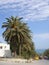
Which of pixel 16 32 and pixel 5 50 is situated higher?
pixel 16 32

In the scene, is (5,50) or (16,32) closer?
(16,32)

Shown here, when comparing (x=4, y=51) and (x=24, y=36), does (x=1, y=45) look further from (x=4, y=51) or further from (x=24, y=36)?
→ (x=24, y=36)

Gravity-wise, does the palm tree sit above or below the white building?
above

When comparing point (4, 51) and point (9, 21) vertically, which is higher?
point (9, 21)

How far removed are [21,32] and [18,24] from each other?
2.68 meters

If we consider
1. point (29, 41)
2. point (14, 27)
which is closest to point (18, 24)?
point (14, 27)

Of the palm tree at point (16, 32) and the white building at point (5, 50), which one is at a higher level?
the palm tree at point (16, 32)

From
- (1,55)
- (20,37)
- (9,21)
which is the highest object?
(9,21)

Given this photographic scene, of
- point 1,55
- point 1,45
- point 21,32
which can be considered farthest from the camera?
point 1,45

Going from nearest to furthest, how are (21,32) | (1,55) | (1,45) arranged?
(21,32), (1,55), (1,45)

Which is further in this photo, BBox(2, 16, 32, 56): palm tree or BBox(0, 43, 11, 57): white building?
BBox(0, 43, 11, 57): white building

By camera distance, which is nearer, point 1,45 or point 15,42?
point 15,42

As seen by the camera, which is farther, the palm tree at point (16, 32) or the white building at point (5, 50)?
the white building at point (5, 50)

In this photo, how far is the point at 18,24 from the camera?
71062 millimetres
